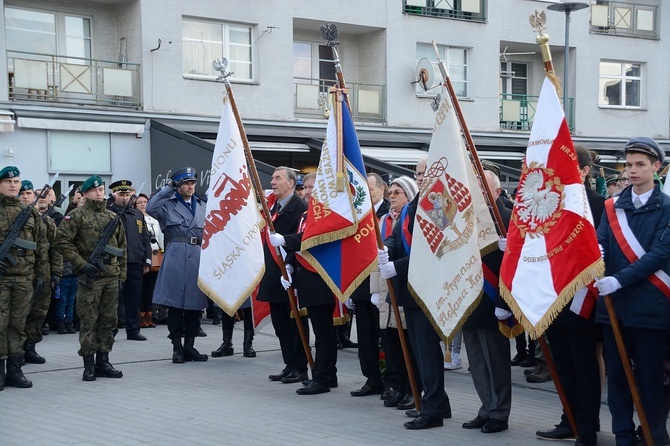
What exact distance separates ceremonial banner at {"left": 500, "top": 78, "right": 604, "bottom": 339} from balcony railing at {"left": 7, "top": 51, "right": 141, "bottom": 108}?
14659 mm

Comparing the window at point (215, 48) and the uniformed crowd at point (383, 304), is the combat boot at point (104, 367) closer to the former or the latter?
the uniformed crowd at point (383, 304)

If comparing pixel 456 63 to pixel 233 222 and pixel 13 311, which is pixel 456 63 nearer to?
pixel 233 222

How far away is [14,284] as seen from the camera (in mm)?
9180

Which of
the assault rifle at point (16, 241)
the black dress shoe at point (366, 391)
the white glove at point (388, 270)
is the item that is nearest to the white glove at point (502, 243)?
the white glove at point (388, 270)

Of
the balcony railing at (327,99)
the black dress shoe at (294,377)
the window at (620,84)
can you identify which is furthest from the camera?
the window at (620,84)

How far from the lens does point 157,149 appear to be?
20.5m

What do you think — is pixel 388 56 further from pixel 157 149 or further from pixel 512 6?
pixel 157 149

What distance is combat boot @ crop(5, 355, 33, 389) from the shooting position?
30.2 ft

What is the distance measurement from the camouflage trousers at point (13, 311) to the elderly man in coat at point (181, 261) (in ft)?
6.01

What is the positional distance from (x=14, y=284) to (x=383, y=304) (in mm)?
3660

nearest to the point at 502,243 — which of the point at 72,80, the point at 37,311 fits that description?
the point at 37,311

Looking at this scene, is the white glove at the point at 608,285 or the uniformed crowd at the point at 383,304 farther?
the uniformed crowd at the point at 383,304

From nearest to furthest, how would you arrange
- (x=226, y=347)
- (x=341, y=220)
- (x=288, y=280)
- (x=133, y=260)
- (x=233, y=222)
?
(x=341, y=220)
(x=288, y=280)
(x=233, y=222)
(x=226, y=347)
(x=133, y=260)

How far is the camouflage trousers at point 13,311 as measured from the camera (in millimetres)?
9094
